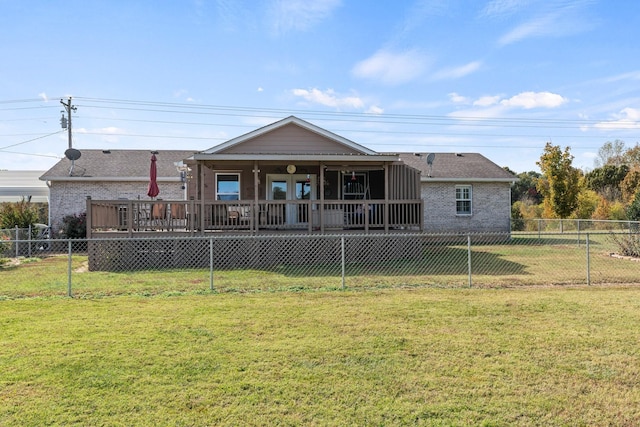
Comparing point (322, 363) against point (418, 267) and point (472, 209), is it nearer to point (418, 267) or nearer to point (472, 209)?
point (418, 267)

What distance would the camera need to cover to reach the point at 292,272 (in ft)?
38.9

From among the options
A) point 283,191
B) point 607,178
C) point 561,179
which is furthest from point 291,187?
point 607,178

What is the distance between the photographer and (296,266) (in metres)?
13.1

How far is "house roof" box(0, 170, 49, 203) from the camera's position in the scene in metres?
23.6

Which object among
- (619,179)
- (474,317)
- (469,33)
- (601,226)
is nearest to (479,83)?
(469,33)

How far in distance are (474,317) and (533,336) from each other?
1.07 m

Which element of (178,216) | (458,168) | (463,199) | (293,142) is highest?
(293,142)

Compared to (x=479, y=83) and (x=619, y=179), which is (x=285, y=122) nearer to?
(x=479, y=83)

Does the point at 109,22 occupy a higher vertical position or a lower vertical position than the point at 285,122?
higher

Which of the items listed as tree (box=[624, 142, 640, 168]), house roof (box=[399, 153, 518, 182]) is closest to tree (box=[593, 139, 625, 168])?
tree (box=[624, 142, 640, 168])

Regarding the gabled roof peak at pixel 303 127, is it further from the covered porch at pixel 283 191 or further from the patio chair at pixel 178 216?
the patio chair at pixel 178 216

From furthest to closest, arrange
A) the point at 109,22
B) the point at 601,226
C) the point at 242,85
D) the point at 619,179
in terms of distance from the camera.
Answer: the point at 619,179 < the point at 601,226 < the point at 242,85 < the point at 109,22

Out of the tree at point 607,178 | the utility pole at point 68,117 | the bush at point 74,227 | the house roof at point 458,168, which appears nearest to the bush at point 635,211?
the house roof at point 458,168

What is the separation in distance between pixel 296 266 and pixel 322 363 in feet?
27.8
